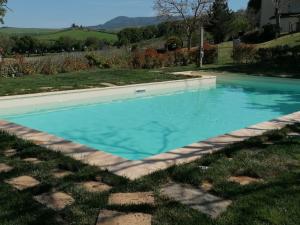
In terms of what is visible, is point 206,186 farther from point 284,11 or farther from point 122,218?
point 284,11

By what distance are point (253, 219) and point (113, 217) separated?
47.4 inches

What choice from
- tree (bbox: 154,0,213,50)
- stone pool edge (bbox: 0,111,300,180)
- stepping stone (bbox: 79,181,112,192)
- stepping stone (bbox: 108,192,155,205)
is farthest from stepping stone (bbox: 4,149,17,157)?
tree (bbox: 154,0,213,50)

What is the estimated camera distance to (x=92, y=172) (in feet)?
15.5

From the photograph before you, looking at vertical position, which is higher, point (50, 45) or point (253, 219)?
point (50, 45)

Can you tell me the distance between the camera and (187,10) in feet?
107

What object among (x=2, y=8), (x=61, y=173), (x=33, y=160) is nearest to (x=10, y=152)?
(x=33, y=160)

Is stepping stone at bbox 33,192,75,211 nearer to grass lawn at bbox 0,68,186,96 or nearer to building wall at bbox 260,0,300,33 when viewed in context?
grass lawn at bbox 0,68,186,96


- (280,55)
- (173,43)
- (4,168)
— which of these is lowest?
(4,168)

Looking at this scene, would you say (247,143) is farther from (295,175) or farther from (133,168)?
(133,168)

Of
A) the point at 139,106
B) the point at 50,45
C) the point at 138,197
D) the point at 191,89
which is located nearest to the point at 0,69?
the point at 139,106

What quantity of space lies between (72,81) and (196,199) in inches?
434

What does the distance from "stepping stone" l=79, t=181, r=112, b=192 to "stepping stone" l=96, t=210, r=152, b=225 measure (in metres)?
0.60

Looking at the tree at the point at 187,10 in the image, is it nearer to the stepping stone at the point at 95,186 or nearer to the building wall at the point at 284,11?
the building wall at the point at 284,11

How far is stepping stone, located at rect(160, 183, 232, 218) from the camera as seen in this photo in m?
3.72
